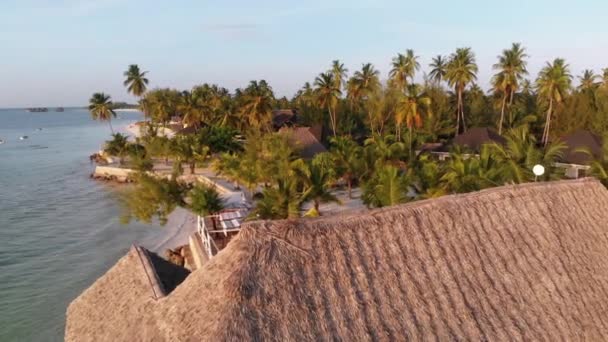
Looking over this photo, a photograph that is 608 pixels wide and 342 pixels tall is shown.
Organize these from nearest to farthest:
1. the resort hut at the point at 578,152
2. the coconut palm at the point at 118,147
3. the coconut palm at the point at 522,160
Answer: the coconut palm at the point at 522,160, the resort hut at the point at 578,152, the coconut palm at the point at 118,147

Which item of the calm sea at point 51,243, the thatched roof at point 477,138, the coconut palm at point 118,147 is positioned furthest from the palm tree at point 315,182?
the coconut palm at point 118,147

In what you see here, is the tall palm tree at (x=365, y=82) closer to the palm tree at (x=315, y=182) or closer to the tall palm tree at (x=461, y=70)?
the tall palm tree at (x=461, y=70)

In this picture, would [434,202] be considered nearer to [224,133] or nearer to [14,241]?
[14,241]

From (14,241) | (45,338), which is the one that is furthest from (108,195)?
(45,338)

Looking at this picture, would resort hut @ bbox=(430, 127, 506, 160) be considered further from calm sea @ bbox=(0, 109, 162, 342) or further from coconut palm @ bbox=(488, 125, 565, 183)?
calm sea @ bbox=(0, 109, 162, 342)

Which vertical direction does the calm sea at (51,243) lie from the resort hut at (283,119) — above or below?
below

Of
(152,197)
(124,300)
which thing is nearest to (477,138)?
(152,197)

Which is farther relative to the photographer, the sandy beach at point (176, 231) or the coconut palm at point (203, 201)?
the sandy beach at point (176, 231)
